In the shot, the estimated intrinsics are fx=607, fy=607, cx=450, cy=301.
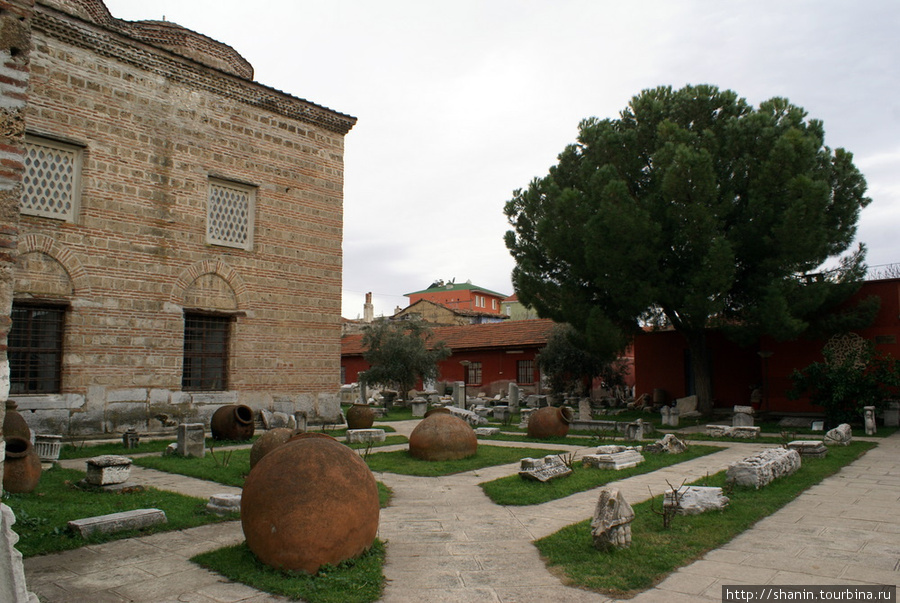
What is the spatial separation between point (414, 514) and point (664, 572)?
9.73 feet

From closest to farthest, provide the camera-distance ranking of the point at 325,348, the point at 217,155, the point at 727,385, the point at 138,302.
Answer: the point at 138,302
the point at 217,155
the point at 325,348
the point at 727,385

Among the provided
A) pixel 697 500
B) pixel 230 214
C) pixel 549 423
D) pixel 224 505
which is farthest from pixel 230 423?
pixel 697 500

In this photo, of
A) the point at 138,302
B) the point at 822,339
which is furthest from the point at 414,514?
the point at 822,339

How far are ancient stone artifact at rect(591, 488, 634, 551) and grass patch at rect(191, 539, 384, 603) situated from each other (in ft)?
6.16

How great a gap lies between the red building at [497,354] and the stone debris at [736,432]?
1160 cm

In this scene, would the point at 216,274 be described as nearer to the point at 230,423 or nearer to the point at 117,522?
the point at 230,423

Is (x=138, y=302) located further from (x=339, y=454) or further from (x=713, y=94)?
(x=713, y=94)

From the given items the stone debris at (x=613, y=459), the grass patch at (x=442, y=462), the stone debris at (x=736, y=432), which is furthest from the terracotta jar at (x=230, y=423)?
the stone debris at (x=736, y=432)

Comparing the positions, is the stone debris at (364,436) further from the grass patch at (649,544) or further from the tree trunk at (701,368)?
the tree trunk at (701,368)

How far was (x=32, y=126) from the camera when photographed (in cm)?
1203

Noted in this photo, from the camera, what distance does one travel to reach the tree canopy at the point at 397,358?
79.5 feet

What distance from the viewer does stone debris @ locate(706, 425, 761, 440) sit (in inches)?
570

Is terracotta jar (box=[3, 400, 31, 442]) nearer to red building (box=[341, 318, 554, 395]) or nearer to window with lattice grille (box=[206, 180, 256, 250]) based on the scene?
window with lattice grille (box=[206, 180, 256, 250])

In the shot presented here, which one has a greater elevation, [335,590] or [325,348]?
[325,348]
